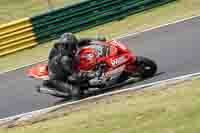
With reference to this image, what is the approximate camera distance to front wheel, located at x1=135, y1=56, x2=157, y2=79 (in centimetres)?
1484

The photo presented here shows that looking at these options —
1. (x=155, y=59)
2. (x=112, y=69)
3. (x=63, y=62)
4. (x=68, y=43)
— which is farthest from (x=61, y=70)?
(x=155, y=59)

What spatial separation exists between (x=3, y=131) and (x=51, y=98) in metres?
2.92

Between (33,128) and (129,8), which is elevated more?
(129,8)

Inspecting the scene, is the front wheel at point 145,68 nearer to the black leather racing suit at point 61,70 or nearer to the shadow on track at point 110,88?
the shadow on track at point 110,88

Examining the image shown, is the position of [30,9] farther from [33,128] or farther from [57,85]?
[33,128]

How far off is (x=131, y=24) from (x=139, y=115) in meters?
11.8

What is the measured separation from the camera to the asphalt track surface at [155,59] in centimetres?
1494

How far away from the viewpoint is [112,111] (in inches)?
460

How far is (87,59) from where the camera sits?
1473 centimetres

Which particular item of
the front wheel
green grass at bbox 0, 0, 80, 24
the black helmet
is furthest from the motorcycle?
green grass at bbox 0, 0, 80, 24

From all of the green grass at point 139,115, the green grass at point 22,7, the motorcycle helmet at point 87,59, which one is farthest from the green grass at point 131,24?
the green grass at point 139,115

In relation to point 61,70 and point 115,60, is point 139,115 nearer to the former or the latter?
point 115,60

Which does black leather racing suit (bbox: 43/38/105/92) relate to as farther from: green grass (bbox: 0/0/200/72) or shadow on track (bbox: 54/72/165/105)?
green grass (bbox: 0/0/200/72)

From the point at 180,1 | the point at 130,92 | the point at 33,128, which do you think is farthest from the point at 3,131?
the point at 180,1
